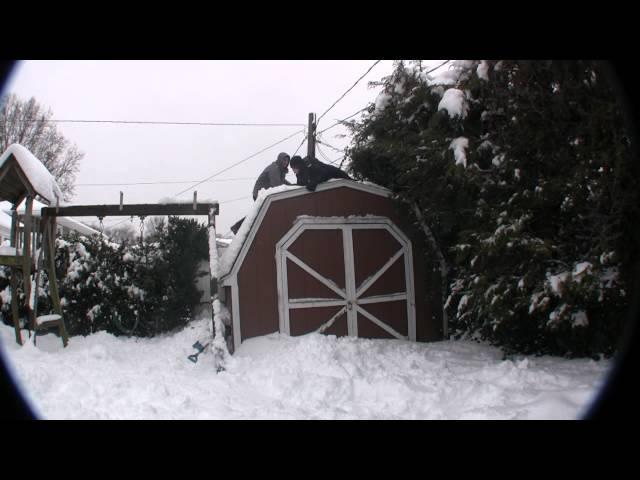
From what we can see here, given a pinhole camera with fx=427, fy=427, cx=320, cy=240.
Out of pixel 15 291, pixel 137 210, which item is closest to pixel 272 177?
pixel 137 210

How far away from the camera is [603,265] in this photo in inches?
175

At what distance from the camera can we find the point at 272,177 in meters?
9.10

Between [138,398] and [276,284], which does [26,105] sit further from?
[138,398]

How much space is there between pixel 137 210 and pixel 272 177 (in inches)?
113

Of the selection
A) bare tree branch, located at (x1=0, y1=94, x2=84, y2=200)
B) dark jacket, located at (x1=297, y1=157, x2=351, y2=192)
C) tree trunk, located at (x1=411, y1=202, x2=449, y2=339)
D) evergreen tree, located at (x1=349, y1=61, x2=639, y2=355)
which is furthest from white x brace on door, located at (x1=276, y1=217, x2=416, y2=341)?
bare tree branch, located at (x1=0, y1=94, x2=84, y2=200)

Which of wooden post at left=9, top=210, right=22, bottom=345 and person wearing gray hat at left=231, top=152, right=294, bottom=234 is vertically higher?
person wearing gray hat at left=231, top=152, right=294, bottom=234

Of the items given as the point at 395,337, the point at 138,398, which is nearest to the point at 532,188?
the point at 395,337

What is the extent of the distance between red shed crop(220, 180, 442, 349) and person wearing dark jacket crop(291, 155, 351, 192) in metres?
0.13

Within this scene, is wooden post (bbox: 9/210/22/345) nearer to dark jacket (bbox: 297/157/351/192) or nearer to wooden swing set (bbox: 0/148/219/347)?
wooden swing set (bbox: 0/148/219/347)

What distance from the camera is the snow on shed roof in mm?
6906

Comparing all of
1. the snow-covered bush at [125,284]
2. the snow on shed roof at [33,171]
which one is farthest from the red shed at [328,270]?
the snow on shed roof at [33,171]

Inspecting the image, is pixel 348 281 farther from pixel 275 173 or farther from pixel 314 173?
pixel 275 173

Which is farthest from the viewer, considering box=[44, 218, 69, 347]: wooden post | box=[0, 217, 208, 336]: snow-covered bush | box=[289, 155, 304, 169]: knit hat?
box=[0, 217, 208, 336]: snow-covered bush

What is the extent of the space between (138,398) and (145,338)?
14.5 feet
